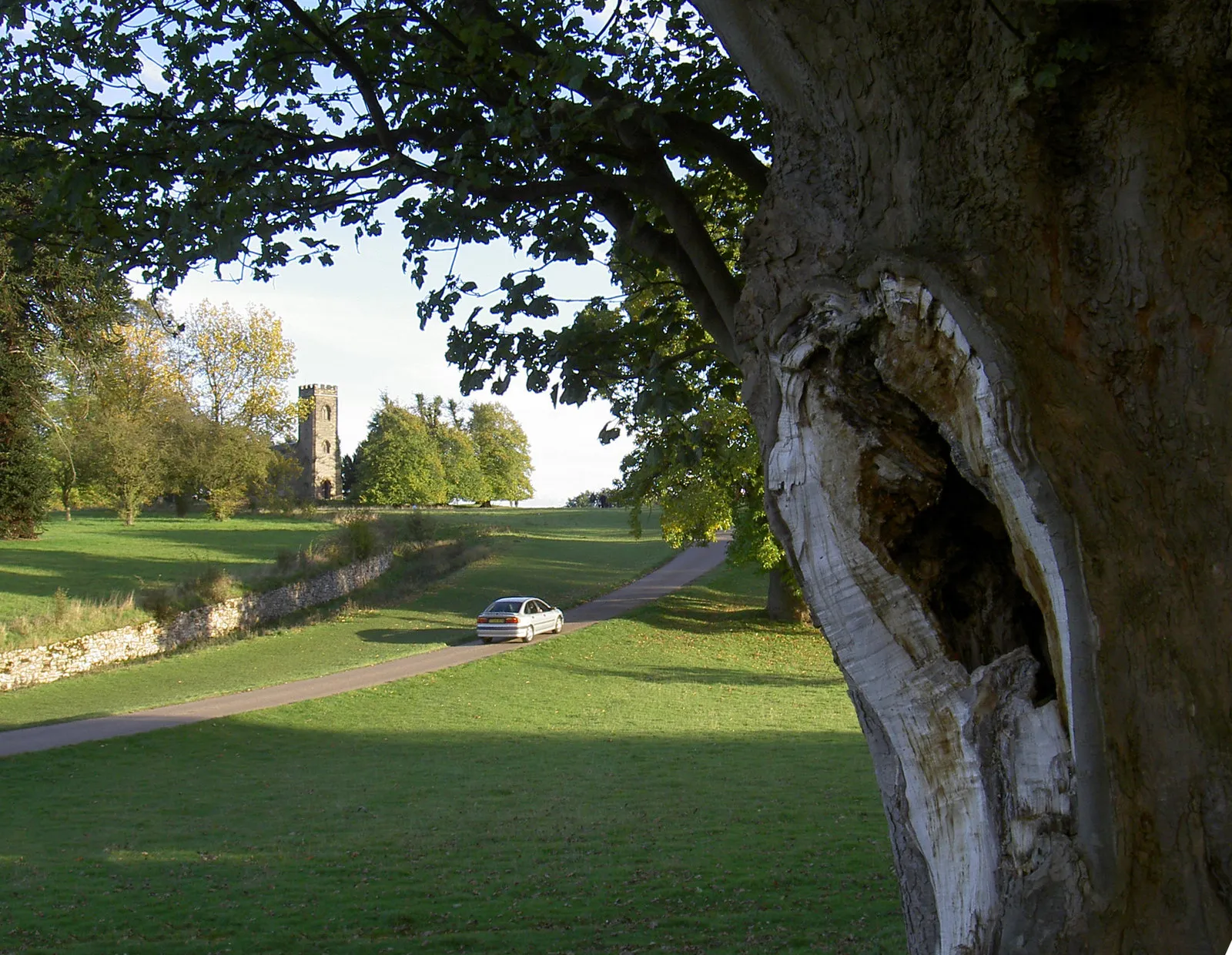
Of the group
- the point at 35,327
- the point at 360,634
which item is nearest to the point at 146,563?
the point at 360,634

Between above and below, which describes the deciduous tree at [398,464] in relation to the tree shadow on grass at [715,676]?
above

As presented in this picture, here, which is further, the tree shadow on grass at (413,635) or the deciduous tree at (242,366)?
the deciduous tree at (242,366)

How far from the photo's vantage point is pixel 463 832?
1145 centimetres

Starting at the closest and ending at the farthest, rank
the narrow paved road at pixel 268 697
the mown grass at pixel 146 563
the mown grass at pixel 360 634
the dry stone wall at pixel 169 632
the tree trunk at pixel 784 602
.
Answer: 1. the narrow paved road at pixel 268 697
2. the mown grass at pixel 360 634
3. the dry stone wall at pixel 169 632
4. the mown grass at pixel 146 563
5. the tree trunk at pixel 784 602

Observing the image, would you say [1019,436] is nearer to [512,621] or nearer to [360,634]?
[512,621]

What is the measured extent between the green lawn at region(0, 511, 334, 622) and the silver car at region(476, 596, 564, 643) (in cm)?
1041

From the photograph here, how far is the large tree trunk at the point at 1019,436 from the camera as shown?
3131 millimetres

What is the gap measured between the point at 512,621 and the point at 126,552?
20.8 metres

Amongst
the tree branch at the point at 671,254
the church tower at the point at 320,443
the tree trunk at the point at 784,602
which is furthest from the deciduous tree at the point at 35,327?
the church tower at the point at 320,443

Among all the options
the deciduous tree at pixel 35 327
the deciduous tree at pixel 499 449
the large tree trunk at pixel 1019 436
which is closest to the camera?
the large tree trunk at pixel 1019 436

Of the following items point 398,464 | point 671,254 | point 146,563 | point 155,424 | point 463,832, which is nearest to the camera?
point 671,254

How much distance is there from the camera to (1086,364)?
133 inches

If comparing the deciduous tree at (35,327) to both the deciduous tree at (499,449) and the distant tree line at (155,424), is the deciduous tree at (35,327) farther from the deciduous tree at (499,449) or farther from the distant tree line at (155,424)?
the deciduous tree at (499,449)

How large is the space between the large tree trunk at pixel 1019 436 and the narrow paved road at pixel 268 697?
1675 centimetres
